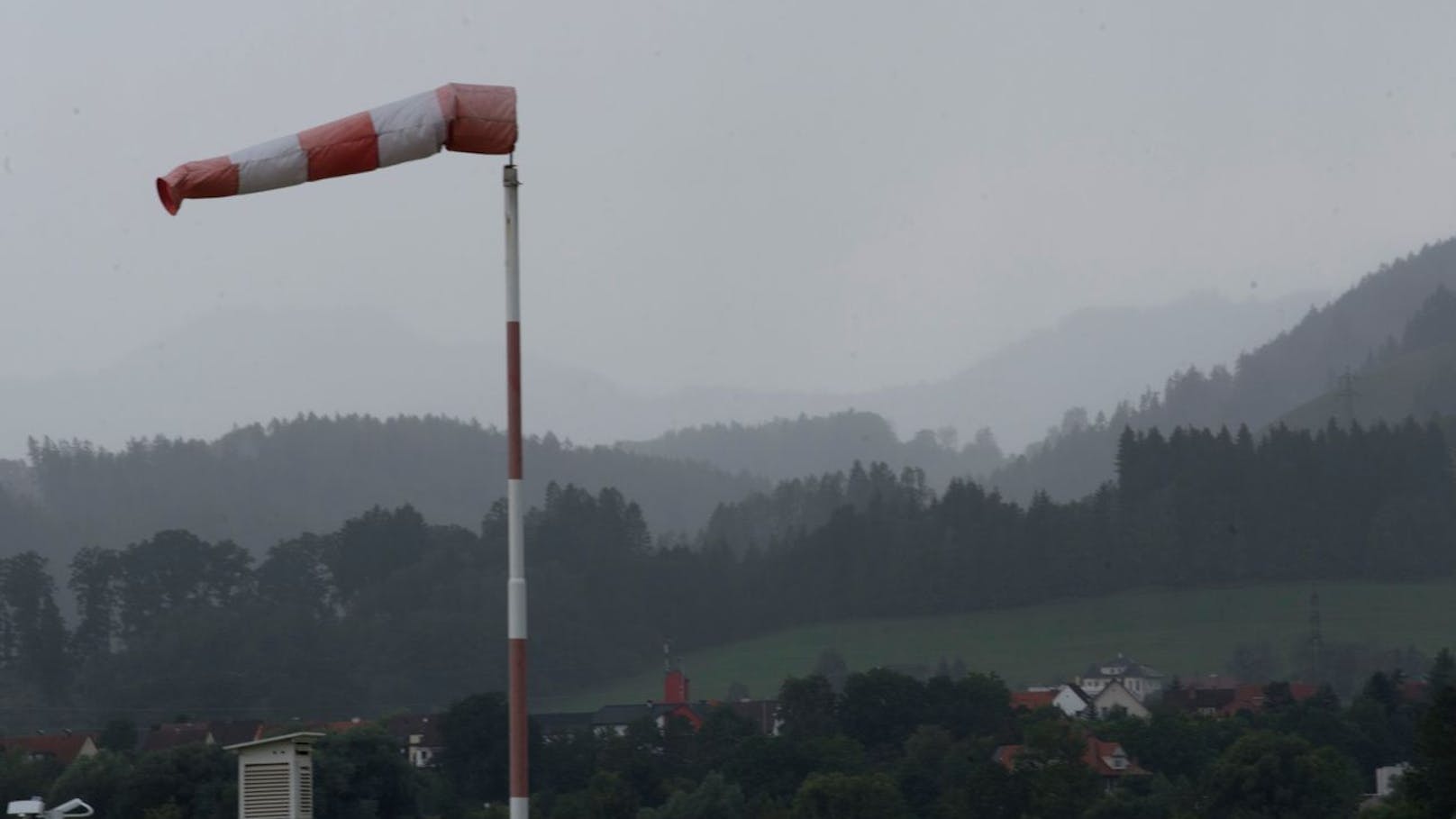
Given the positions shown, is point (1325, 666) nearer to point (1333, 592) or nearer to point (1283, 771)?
point (1333, 592)

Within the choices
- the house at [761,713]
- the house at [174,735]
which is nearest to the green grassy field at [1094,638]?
the house at [761,713]

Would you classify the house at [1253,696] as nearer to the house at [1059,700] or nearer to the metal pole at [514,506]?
the house at [1059,700]

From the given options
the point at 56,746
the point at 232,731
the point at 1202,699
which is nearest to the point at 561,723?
the point at 232,731

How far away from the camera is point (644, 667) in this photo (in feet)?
599

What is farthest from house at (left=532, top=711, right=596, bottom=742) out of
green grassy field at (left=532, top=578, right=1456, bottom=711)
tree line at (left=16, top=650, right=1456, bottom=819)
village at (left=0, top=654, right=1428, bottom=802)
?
green grassy field at (left=532, top=578, right=1456, bottom=711)

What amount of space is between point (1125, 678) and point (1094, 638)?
1968 centimetres

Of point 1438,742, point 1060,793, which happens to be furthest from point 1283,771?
point 1438,742

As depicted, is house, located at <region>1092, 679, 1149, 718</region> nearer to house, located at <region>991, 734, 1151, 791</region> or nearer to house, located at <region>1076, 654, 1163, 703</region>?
house, located at <region>1076, 654, 1163, 703</region>

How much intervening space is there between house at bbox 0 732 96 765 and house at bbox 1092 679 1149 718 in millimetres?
70333

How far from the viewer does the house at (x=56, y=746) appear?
116438mm

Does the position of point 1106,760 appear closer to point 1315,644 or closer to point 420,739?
point 420,739

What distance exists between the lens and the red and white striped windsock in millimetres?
16578

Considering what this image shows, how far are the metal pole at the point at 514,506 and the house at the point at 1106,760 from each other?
93982 millimetres

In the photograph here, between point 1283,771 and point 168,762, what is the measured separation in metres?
52.9
